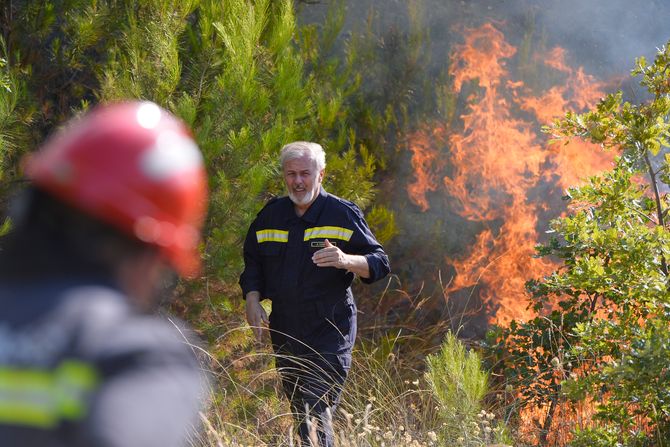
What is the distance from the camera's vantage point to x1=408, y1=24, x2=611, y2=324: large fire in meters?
8.41

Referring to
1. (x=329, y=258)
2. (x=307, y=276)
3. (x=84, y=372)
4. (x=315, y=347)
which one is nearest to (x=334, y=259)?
(x=329, y=258)

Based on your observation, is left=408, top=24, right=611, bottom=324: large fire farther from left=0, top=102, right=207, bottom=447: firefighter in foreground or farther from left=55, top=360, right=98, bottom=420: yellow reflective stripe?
left=55, top=360, right=98, bottom=420: yellow reflective stripe

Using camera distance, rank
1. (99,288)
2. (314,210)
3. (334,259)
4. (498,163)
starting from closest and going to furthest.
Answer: (99,288)
(334,259)
(314,210)
(498,163)

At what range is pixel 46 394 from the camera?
1.25m

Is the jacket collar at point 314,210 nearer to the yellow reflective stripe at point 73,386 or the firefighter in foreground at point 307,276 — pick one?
the firefighter in foreground at point 307,276

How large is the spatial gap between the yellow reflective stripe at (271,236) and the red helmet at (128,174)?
340cm

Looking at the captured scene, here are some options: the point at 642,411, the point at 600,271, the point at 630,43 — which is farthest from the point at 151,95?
the point at 630,43

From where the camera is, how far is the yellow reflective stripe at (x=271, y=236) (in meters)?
4.87

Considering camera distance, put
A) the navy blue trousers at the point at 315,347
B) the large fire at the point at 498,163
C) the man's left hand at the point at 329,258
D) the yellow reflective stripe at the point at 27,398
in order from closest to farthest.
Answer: the yellow reflective stripe at the point at 27,398
the man's left hand at the point at 329,258
the navy blue trousers at the point at 315,347
the large fire at the point at 498,163

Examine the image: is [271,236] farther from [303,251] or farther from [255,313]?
[255,313]

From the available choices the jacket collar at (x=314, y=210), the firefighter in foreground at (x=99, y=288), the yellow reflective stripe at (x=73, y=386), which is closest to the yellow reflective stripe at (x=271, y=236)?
the jacket collar at (x=314, y=210)

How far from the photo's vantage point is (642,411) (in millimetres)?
4348

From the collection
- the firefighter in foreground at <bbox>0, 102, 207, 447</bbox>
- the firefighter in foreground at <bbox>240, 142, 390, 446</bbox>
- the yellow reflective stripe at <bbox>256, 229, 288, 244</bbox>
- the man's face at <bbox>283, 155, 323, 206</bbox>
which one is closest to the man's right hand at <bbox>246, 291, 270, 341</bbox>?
the firefighter in foreground at <bbox>240, 142, 390, 446</bbox>

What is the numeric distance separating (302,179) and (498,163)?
438cm
